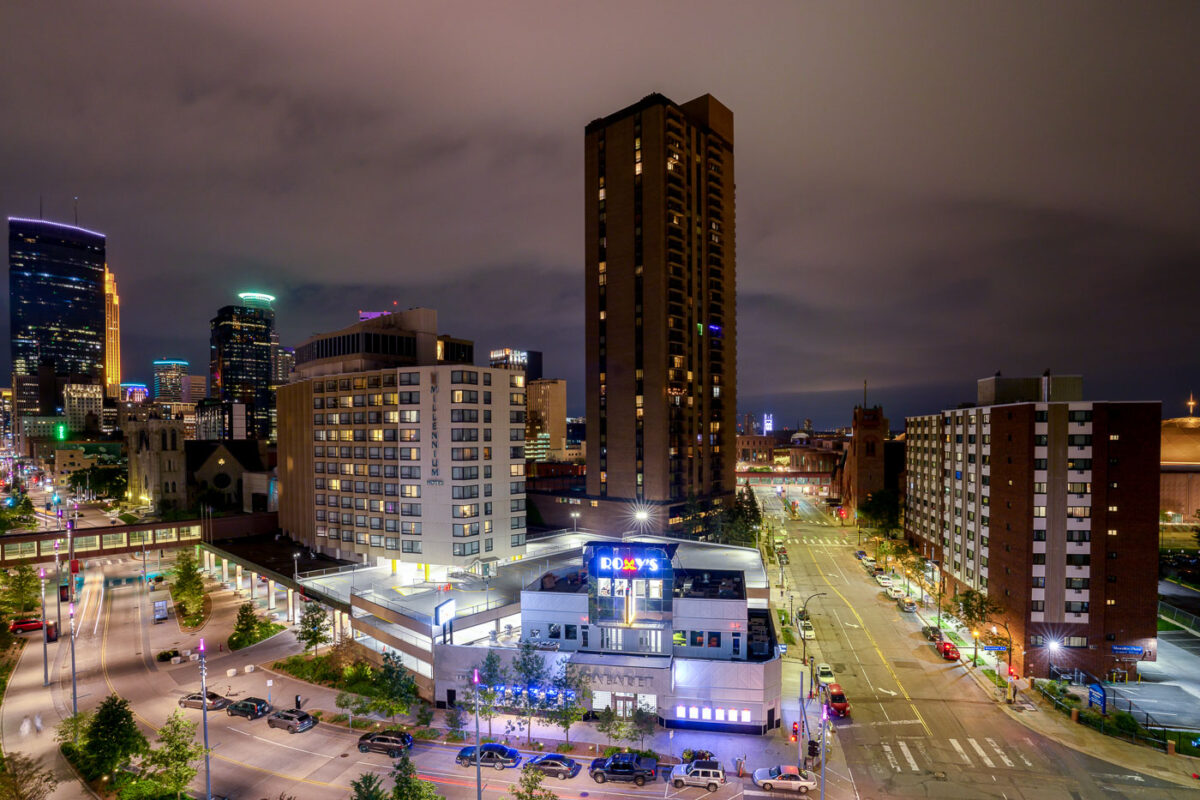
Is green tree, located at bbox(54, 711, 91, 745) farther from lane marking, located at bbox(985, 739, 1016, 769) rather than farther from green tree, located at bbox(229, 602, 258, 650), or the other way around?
lane marking, located at bbox(985, 739, 1016, 769)

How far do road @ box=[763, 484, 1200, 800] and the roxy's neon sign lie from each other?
18834 millimetres

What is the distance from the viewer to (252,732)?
44250 millimetres

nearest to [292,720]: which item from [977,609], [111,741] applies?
[111,741]

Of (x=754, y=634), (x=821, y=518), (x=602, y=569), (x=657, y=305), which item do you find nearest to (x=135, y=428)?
(x=657, y=305)

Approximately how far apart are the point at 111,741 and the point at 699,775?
37601 mm

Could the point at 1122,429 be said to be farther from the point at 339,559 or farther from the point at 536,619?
the point at 339,559

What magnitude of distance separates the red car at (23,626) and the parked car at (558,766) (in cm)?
6728

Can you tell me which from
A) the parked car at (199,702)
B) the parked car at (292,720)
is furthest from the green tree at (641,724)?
the parked car at (199,702)

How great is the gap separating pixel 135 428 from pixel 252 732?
11664 cm

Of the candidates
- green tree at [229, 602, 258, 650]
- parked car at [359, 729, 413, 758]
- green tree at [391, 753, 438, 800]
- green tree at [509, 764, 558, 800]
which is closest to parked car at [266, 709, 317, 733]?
parked car at [359, 729, 413, 758]

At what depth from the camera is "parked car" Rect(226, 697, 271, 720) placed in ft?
152

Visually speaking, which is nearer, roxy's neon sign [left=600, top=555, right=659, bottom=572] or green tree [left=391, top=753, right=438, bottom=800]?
green tree [left=391, top=753, right=438, bottom=800]

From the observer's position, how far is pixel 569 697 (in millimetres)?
44031

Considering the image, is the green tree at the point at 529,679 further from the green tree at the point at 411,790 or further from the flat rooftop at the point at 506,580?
the green tree at the point at 411,790
